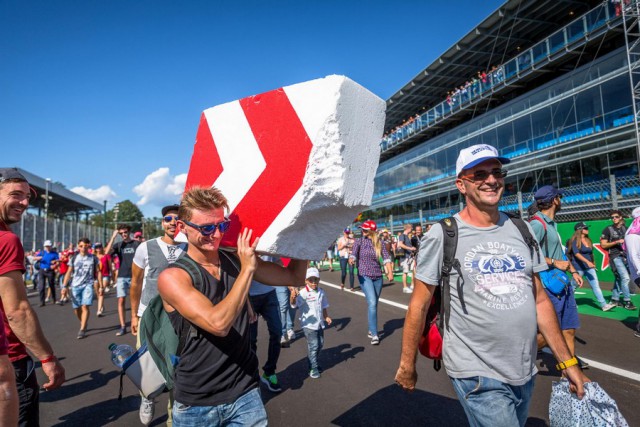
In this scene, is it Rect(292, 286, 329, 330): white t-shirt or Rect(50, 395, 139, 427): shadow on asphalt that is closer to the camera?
Rect(50, 395, 139, 427): shadow on asphalt

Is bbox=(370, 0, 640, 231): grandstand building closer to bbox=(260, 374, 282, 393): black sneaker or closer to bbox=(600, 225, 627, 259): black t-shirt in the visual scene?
bbox=(600, 225, 627, 259): black t-shirt

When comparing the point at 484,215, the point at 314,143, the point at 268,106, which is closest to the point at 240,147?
the point at 268,106

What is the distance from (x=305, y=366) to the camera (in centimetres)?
552

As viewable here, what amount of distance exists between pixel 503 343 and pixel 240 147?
170cm

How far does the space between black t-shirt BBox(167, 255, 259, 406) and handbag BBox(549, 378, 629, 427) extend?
5.38 ft

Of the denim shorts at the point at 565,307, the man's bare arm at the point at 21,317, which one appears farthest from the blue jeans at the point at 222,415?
the denim shorts at the point at 565,307

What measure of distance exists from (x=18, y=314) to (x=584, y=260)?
9227 millimetres

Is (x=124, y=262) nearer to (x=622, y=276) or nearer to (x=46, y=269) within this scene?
(x=46, y=269)

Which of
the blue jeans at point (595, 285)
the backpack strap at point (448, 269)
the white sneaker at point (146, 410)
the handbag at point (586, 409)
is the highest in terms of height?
the backpack strap at point (448, 269)

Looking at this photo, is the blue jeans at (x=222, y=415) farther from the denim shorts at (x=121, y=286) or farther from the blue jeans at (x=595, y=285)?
the blue jeans at (x=595, y=285)

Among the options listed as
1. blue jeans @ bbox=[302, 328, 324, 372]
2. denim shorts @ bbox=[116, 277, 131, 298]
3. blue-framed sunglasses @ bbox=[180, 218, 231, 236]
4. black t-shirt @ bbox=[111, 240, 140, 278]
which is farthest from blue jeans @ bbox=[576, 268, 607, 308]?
denim shorts @ bbox=[116, 277, 131, 298]

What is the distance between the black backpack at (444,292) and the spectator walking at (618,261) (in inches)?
305

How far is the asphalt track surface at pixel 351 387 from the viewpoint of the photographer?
3.83 metres

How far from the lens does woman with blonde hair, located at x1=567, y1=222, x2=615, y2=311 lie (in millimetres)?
8231
